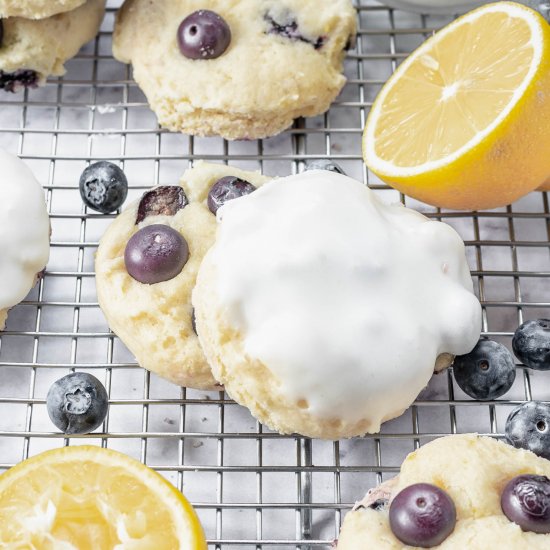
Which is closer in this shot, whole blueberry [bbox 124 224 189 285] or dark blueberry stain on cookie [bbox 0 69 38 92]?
whole blueberry [bbox 124 224 189 285]

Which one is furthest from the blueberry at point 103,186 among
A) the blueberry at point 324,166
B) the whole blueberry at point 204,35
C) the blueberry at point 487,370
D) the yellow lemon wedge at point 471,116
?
the blueberry at point 487,370

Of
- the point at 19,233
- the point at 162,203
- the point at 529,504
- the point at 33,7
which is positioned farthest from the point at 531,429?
the point at 33,7

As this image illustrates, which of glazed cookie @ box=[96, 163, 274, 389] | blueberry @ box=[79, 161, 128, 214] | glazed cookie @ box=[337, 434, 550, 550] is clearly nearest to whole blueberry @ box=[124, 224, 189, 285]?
glazed cookie @ box=[96, 163, 274, 389]

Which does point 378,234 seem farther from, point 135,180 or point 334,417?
point 135,180

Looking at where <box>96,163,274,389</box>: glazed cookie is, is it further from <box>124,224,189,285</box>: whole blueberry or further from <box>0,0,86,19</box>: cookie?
<box>0,0,86,19</box>: cookie

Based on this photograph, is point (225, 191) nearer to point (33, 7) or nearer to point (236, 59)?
A: point (236, 59)

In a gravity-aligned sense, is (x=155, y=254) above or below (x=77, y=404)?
above
